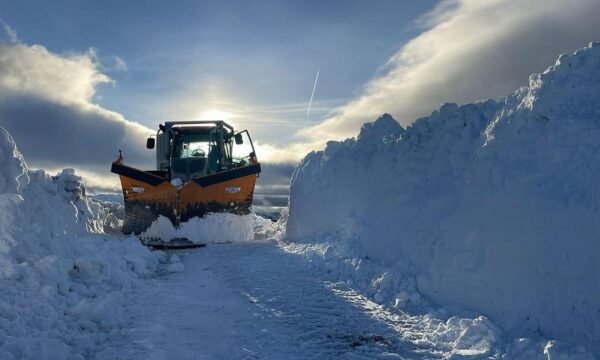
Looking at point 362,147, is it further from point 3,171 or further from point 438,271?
point 3,171

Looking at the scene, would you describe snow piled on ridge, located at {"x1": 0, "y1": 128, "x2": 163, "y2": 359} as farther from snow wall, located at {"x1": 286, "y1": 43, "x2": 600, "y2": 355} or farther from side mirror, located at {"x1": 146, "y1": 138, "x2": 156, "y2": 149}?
side mirror, located at {"x1": 146, "y1": 138, "x2": 156, "y2": 149}

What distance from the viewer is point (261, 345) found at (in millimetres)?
5062

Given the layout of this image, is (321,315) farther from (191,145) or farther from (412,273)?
(191,145)

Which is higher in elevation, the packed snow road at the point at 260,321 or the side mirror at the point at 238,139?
the side mirror at the point at 238,139

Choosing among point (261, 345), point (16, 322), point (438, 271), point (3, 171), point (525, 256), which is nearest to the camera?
point (16, 322)

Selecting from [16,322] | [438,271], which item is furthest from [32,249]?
[438,271]

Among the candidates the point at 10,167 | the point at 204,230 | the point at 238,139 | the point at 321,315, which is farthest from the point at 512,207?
the point at 238,139

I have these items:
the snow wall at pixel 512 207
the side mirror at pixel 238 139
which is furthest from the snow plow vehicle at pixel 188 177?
the snow wall at pixel 512 207

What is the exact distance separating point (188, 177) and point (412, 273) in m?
11.1

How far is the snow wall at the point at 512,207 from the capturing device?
5.16 meters

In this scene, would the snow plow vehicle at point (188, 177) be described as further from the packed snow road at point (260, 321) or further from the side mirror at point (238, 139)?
the packed snow road at point (260, 321)

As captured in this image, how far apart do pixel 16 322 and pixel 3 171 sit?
3796 millimetres

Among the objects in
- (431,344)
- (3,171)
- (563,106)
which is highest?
(563,106)

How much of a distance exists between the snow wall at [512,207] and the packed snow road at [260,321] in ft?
3.62
